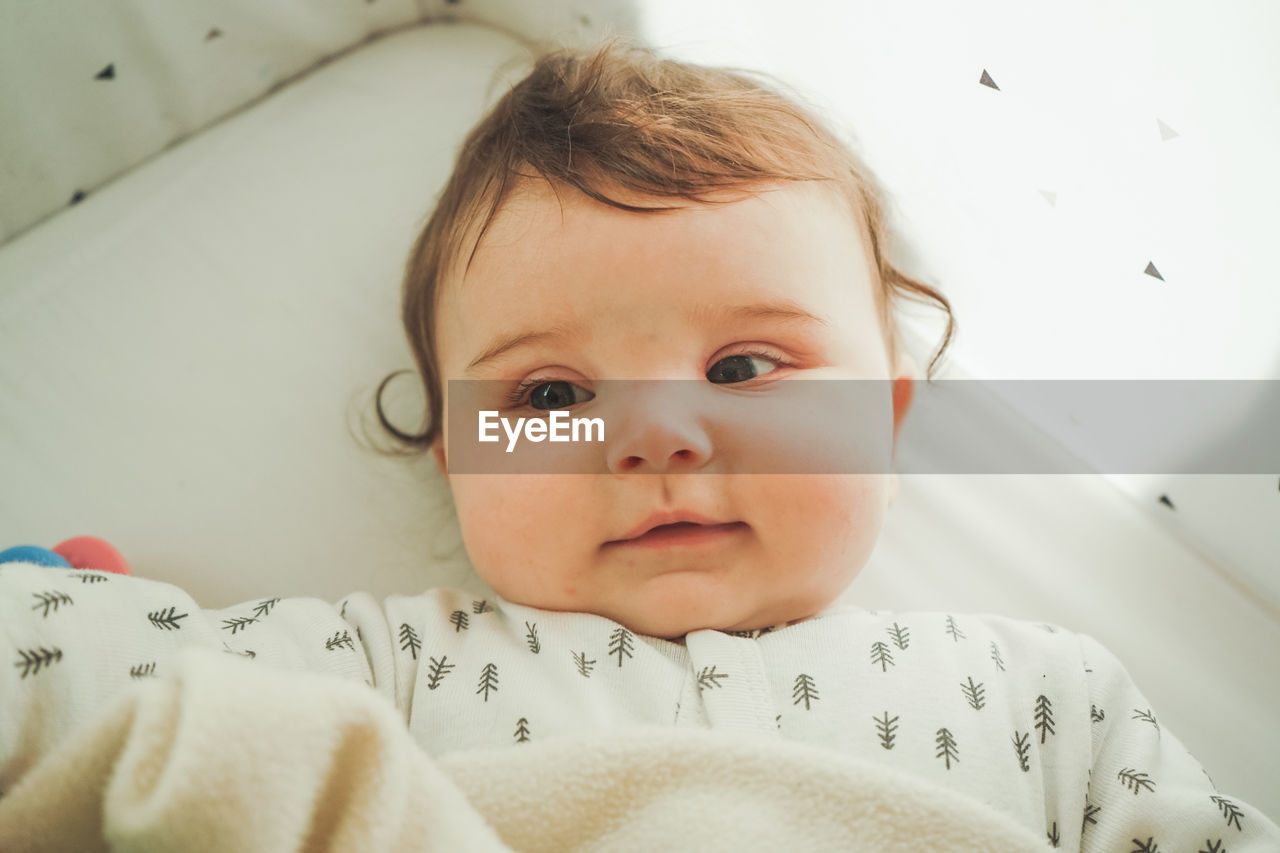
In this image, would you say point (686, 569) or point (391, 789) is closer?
point (391, 789)

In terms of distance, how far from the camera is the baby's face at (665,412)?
0.76 meters

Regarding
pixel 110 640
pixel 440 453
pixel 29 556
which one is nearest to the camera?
pixel 110 640

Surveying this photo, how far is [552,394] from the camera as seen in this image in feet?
2.73

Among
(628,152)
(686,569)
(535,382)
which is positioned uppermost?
(628,152)

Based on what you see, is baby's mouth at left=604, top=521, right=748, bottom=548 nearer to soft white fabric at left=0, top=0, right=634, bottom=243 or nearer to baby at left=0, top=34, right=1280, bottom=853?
baby at left=0, top=34, right=1280, bottom=853

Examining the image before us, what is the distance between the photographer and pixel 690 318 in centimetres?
78

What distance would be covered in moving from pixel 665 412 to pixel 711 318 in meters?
0.10

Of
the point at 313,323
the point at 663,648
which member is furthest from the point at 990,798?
the point at 313,323

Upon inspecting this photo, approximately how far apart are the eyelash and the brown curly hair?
136 millimetres

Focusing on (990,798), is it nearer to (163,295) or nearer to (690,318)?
(690,318)

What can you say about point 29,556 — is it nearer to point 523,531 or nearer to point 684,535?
point 523,531

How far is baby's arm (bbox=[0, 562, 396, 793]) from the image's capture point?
1.94 feet

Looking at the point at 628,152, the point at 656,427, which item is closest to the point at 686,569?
the point at 656,427

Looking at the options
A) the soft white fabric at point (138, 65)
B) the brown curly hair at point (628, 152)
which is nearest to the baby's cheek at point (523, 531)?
the brown curly hair at point (628, 152)
